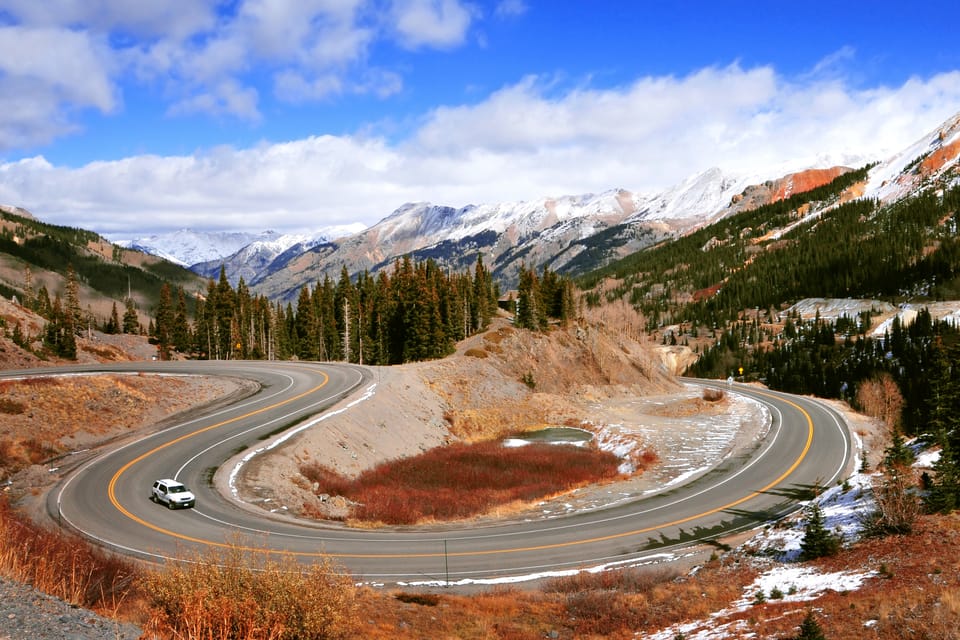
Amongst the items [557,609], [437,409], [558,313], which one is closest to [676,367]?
[558,313]

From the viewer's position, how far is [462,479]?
4806 centimetres

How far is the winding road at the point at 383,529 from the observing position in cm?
2656

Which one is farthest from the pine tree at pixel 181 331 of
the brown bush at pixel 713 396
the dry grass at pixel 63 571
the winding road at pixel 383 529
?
the dry grass at pixel 63 571

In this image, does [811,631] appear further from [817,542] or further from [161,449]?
[161,449]

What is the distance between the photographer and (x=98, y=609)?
42.4 ft

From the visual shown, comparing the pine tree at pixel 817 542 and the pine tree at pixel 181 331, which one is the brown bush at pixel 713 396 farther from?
the pine tree at pixel 181 331

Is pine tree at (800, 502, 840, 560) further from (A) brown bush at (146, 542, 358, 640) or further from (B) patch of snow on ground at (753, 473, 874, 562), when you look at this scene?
(A) brown bush at (146, 542, 358, 640)

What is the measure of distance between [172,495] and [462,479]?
76.3 ft

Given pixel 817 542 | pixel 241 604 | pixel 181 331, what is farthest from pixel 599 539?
pixel 181 331

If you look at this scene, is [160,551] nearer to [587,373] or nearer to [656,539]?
[656,539]

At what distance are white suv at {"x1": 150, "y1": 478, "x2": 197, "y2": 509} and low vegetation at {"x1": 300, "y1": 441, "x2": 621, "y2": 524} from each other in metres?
9.48

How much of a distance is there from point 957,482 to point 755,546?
318 inches

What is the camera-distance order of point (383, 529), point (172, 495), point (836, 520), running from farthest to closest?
point (383, 529) → point (172, 495) → point (836, 520)

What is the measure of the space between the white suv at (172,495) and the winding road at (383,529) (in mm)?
505
